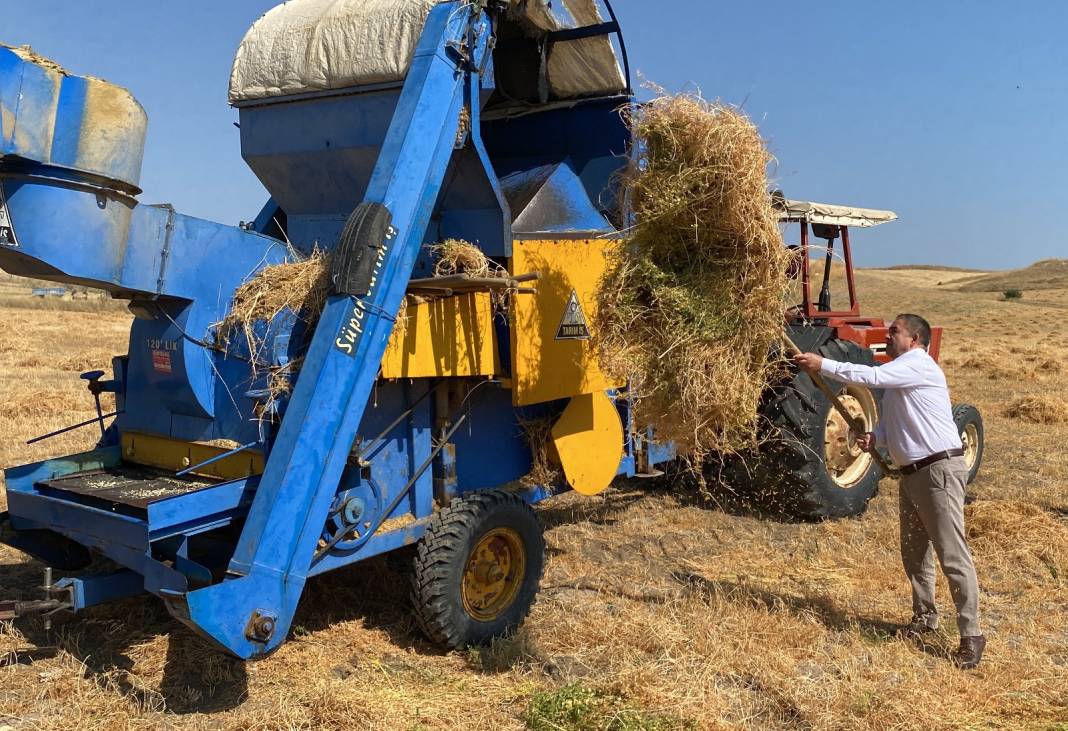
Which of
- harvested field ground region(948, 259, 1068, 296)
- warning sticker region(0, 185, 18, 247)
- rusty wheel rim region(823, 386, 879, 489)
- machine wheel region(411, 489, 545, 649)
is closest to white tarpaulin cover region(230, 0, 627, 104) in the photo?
warning sticker region(0, 185, 18, 247)

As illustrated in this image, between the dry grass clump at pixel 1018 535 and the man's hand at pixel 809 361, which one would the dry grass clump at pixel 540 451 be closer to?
the man's hand at pixel 809 361

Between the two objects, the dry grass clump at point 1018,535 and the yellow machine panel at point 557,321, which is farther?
the dry grass clump at point 1018,535

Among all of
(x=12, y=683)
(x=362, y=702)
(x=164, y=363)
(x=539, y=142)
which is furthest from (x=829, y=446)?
(x=12, y=683)

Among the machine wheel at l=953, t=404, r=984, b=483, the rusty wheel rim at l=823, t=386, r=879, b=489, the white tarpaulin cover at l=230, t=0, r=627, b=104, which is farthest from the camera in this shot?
the machine wheel at l=953, t=404, r=984, b=483

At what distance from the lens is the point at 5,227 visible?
3684 millimetres

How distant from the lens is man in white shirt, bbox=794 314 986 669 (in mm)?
4328

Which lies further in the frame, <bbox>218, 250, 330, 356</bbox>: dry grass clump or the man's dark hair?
the man's dark hair

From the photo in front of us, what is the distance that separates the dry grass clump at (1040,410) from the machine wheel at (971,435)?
10.5 ft

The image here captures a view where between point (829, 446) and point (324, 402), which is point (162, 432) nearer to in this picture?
point (324, 402)

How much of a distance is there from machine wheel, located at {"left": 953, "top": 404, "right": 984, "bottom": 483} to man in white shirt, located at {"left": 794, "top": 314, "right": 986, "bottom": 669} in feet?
11.4

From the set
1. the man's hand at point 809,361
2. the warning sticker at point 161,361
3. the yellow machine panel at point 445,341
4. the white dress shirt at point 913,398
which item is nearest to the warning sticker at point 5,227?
the warning sticker at point 161,361

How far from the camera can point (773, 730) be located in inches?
141

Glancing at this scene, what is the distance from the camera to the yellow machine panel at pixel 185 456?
426 centimetres

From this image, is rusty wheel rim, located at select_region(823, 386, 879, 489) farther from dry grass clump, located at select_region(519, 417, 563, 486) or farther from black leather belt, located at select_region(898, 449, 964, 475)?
dry grass clump, located at select_region(519, 417, 563, 486)
